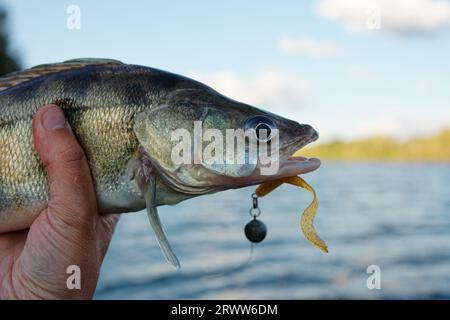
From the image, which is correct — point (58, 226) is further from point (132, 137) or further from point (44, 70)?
point (44, 70)

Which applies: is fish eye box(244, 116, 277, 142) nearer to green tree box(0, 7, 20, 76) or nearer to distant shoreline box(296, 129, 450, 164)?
green tree box(0, 7, 20, 76)

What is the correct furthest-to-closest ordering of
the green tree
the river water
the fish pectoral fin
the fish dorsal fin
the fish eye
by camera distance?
the green tree → the river water → the fish dorsal fin → the fish eye → the fish pectoral fin

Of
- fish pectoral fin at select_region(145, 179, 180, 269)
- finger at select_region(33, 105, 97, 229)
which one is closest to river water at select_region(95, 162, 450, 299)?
finger at select_region(33, 105, 97, 229)

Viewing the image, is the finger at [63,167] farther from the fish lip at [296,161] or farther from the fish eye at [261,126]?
the fish lip at [296,161]

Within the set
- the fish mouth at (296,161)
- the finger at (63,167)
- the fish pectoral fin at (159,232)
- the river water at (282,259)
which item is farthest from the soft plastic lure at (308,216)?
the river water at (282,259)

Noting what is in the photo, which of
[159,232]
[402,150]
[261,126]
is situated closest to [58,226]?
[159,232]
